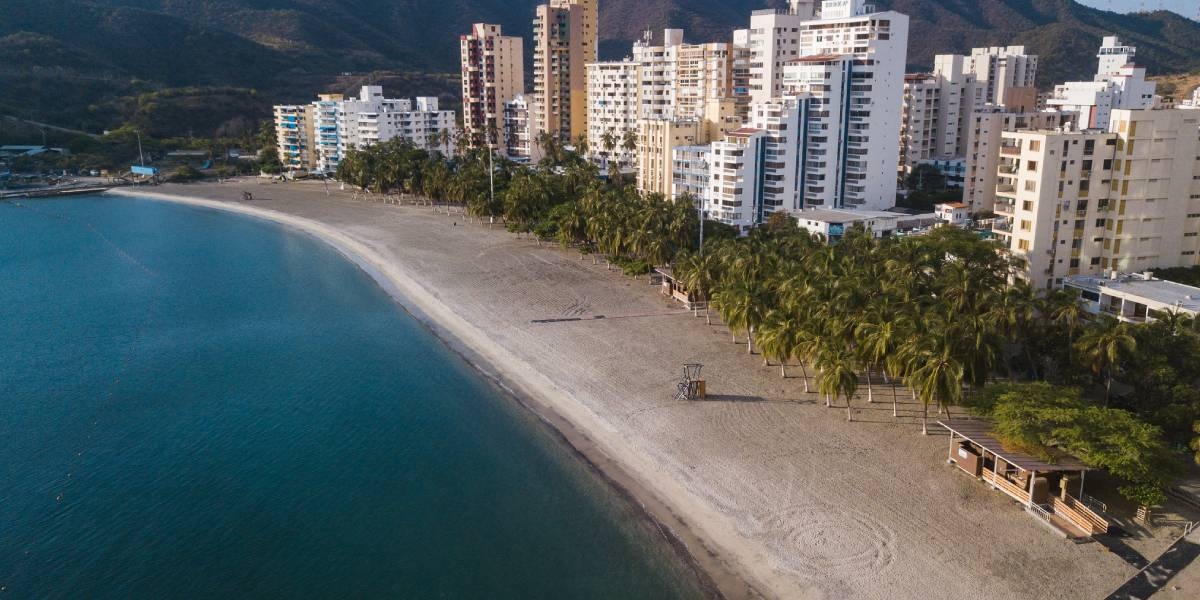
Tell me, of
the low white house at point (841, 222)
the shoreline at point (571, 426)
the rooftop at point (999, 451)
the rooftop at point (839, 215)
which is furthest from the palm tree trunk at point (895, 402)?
the rooftop at point (839, 215)

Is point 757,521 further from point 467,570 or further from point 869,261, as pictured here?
point 869,261

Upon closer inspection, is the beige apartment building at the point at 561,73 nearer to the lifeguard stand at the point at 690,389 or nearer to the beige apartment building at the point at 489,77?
the beige apartment building at the point at 489,77

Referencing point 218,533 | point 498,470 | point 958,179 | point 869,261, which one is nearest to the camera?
point 218,533

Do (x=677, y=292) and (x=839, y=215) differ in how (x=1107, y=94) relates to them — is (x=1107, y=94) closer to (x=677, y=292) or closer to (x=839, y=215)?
(x=839, y=215)

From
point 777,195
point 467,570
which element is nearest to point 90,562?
point 467,570

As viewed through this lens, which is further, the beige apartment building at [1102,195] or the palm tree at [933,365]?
the beige apartment building at [1102,195]

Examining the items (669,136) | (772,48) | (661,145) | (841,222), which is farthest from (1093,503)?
(772,48)

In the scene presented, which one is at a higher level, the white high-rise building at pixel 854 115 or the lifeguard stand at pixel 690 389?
the white high-rise building at pixel 854 115
